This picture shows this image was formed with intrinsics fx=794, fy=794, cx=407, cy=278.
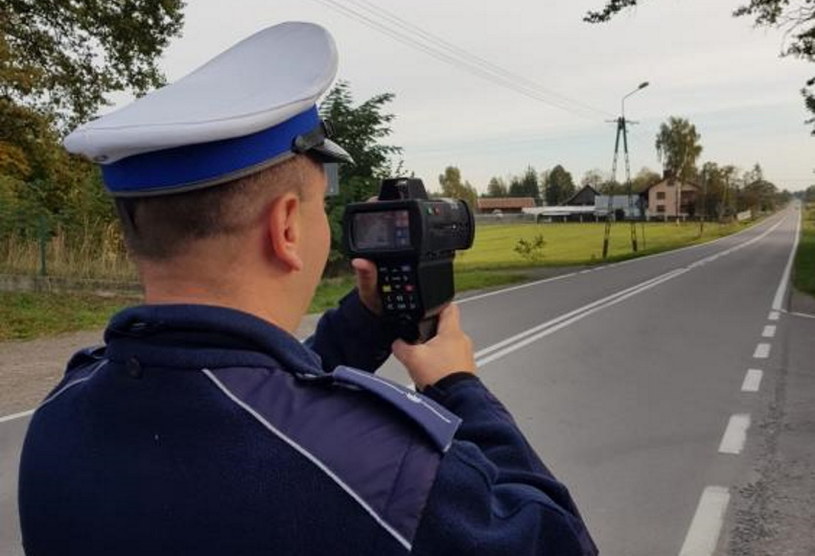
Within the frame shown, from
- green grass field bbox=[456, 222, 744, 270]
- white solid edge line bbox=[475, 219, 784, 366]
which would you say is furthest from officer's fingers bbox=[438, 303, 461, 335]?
green grass field bbox=[456, 222, 744, 270]

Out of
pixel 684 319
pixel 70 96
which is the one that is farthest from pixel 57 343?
pixel 684 319

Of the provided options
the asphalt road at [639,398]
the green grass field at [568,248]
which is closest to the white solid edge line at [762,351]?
the asphalt road at [639,398]

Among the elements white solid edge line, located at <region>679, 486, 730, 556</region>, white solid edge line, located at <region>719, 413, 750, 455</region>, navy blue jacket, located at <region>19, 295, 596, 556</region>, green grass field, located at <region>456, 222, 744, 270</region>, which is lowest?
green grass field, located at <region>456, 222, 744, 270</region>

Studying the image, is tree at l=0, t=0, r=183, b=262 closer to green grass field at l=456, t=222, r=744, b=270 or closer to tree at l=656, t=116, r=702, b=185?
green grass field at l=456, t=222, r=744, b=270

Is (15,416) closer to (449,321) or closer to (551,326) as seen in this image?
(449,321)

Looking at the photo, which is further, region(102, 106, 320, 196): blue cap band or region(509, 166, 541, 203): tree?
region(509, 166, 541, 203): tree

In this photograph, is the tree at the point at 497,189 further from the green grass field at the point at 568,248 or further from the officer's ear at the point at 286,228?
the officer's ear at the point at 286,228

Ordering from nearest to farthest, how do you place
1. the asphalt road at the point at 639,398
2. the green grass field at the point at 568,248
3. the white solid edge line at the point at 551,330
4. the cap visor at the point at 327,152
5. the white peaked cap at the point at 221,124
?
the white peaked cap at the point at 221,124 < the cap visor at the point at 327,152 < the asphalt road at the point at 639,398 < the white solid edge line at the point at 551,330 < the green grass field at the point at 568,248

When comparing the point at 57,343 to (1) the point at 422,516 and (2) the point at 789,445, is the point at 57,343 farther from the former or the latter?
(1) the point at 422,516

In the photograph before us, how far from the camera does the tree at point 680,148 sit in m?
132

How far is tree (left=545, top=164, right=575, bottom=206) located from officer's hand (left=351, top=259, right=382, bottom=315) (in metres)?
158

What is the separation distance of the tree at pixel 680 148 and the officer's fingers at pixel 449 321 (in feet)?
461

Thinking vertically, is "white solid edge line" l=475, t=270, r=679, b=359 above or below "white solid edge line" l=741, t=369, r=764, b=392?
below

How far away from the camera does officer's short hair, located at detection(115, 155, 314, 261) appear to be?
1.10 m
